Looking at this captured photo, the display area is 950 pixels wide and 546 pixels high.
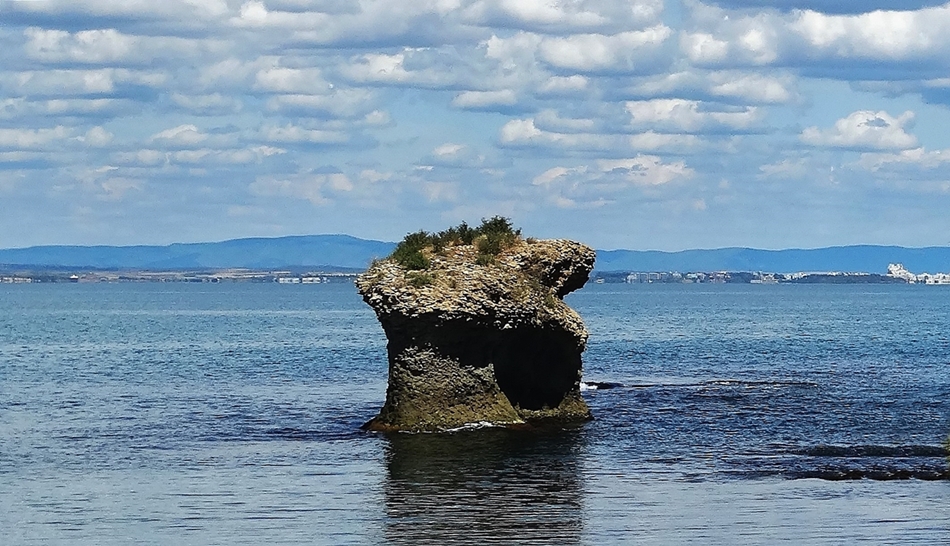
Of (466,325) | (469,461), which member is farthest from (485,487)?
(466,325)

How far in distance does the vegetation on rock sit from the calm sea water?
17.4 feet

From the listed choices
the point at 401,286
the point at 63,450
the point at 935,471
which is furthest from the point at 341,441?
the point at 935,471

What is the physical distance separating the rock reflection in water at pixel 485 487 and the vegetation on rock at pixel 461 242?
5150 millimetres

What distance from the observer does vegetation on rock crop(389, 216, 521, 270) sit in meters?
43.1

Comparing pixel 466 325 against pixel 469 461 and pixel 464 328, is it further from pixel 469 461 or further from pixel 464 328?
pixel 469 461

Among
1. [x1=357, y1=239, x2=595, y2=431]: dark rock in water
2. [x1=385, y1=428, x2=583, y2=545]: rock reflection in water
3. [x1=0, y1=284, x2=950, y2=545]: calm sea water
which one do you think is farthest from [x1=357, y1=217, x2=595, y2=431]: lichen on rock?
[x1=0, y1=284, x2=950, y2=545]: calm sea water

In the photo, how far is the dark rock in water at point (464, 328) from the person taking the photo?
41844mm

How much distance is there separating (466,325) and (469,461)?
6.28 metres

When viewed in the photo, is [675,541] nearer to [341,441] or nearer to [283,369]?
[341,441]

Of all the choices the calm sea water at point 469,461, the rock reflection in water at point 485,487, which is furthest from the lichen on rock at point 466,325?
the calm sea water at point 469,461

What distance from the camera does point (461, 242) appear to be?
148 feet

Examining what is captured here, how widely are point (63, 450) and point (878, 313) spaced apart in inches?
5595

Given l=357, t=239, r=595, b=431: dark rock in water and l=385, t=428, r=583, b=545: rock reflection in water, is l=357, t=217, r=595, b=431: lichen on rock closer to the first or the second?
l=357, t=239, r=595, b=431: dark rock in water

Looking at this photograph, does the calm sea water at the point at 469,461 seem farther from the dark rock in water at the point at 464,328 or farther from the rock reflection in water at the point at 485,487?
the dark rock in water at the point at 464,328
